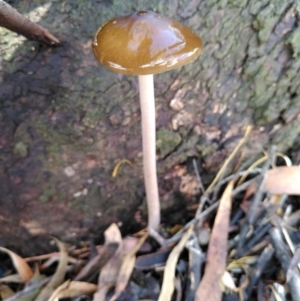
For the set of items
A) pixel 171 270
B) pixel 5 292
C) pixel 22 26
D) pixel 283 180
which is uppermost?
pixel 22 26

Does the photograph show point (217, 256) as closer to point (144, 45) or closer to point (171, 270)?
point (171, 270)

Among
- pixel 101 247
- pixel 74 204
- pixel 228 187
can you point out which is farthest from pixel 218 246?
pixel 74 204

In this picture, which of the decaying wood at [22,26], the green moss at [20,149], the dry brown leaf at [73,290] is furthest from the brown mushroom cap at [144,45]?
the dry brown leaf at [73,290]

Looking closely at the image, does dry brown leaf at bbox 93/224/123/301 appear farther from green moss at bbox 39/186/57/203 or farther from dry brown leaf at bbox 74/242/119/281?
green moss at bbox 39/186/57/203

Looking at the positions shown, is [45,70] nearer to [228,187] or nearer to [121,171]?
[121,171]

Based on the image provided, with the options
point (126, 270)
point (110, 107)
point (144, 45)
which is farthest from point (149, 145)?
point (126, 270)

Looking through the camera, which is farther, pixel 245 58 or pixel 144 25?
pixel 245 58

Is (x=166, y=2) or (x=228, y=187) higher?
(x=166, y=2)
